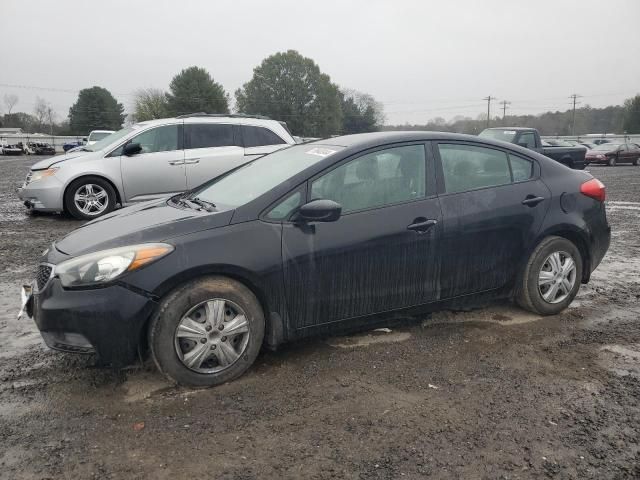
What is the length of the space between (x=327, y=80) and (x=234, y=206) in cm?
8310

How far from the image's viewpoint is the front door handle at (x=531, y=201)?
4.13 m

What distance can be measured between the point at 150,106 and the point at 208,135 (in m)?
73.6

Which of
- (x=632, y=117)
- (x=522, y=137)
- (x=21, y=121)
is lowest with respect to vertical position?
(x=522, y=137)

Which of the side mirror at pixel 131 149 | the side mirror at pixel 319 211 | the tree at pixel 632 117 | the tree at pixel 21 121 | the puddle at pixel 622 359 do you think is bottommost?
the puddle at pixel 622 359

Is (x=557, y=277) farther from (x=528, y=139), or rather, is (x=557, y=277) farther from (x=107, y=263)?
(x=528, y=139)

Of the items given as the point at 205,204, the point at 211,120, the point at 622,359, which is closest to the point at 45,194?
the point at 211,120

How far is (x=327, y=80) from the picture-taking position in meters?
82.6

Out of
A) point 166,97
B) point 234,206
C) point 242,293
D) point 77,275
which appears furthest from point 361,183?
point 166,97

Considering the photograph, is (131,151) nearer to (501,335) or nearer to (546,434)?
(501,335)

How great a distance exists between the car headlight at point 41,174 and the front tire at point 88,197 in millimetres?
413

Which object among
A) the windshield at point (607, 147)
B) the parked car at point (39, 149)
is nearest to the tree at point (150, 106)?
the parked car at point (39, 149)

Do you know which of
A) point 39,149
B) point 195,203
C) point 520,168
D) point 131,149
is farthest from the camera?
point 39,149

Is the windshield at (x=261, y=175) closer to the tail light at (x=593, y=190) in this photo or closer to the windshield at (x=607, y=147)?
the tail light at (x=593, y=190)

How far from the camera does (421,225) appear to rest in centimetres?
369
